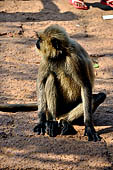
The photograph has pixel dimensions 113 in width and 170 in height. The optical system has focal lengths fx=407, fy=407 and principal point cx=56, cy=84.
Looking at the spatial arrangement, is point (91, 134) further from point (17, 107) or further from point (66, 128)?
point (17, 107)

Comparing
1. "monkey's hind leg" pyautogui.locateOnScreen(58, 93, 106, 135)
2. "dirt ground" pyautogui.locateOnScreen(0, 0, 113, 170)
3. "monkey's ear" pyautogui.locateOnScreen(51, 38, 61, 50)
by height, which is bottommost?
"dirt ground" pyautogui.locateOnScreen(0, 0, 113, 170)

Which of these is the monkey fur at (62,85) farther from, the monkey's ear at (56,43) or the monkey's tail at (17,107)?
the monkey's tail at (17,107)

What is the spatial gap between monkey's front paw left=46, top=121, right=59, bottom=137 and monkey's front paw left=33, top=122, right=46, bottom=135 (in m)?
0.05

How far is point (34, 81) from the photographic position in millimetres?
6375

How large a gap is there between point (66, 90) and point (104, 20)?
498 centimetres

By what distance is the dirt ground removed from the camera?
4312 mm

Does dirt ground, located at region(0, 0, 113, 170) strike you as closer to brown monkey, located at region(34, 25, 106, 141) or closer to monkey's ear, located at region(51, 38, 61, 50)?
brown monkey, located at region(34, 25, 106, 141)

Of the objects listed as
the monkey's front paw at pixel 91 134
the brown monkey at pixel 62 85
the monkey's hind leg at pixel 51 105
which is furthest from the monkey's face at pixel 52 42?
the monkey's front paw at pixel 91 134

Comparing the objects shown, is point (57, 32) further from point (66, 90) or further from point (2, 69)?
point (2, 69)

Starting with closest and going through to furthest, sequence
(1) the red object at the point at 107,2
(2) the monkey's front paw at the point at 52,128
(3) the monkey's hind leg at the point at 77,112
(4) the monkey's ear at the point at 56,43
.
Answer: (4) the monkey's ear at the point at 56,43, (2) the monkey's front paw at the point at 52,128, (3) the monkey's hind leg at the point at 77,112, (1) the red object at the point at 107,2

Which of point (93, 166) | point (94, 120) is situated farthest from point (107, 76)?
point (93, 166)

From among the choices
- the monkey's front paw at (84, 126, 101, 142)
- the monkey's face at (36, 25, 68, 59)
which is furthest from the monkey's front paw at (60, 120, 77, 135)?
the monkey's face at (36, 25, 68, 59)

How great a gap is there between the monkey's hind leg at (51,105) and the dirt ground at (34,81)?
110 mm

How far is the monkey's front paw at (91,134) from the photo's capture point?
4.66m
